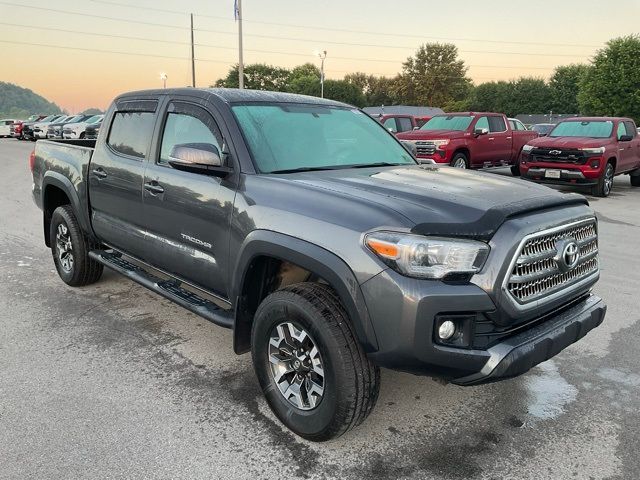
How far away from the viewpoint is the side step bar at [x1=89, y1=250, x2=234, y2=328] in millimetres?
3270

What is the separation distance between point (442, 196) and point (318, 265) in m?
0.73

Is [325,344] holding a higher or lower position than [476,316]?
lower

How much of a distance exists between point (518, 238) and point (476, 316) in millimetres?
408

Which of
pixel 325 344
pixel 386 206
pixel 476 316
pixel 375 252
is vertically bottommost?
pixel 325 344

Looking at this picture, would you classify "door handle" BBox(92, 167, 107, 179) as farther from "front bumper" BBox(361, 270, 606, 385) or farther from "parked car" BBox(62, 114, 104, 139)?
"parked car" BBox(62, 114, 104, 139)

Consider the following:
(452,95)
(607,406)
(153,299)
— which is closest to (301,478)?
(607,406)

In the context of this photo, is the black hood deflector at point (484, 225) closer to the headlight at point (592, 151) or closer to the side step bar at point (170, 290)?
the side step bar at point (170, 290)

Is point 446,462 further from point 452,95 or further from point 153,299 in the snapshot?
point 452,95

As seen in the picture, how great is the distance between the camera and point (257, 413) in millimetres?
3092

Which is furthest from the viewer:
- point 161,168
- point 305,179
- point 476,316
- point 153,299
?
point 153,299

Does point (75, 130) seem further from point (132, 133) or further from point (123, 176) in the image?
point (123, 176)

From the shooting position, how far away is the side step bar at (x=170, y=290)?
3.27 m

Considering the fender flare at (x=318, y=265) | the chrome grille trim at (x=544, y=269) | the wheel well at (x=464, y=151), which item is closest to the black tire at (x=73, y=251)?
the fender flare at (x=318, y=265)

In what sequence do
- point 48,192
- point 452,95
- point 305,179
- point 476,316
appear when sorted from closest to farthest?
point 476,316 → point 305,179 → point 48,192 → point 452,95
